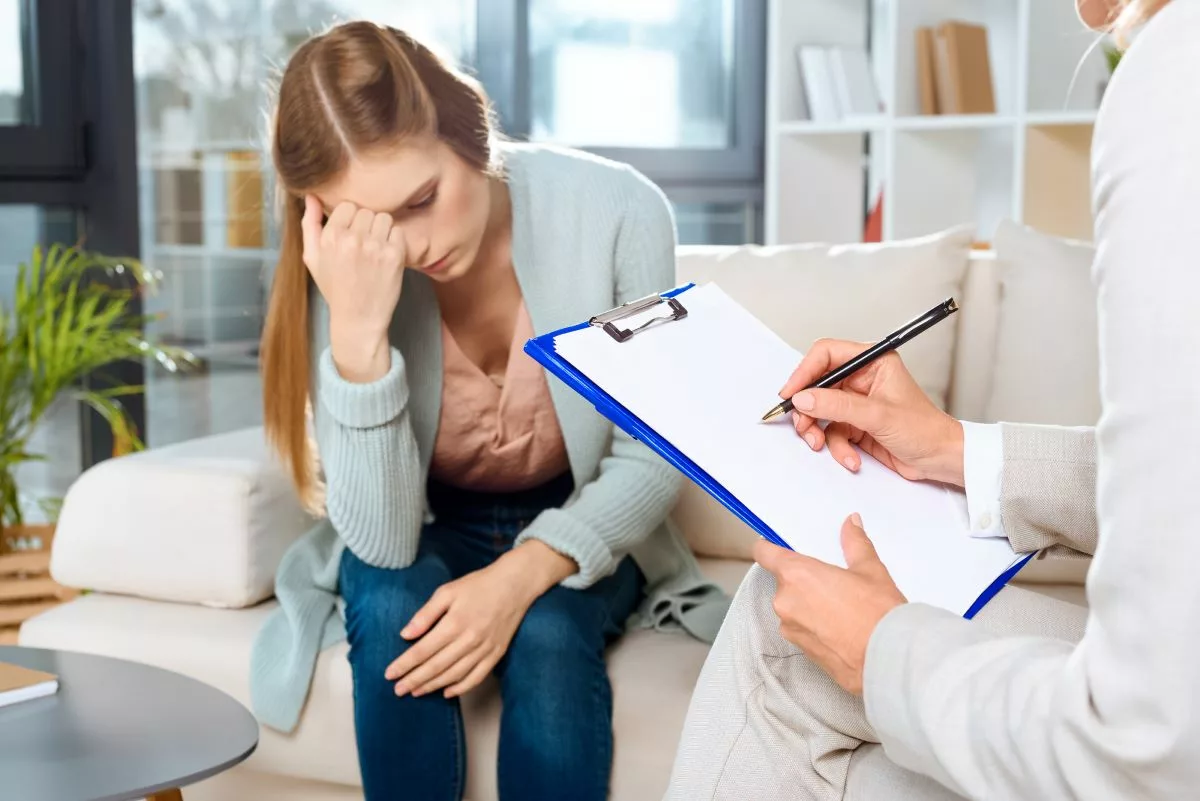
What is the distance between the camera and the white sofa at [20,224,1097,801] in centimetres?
148

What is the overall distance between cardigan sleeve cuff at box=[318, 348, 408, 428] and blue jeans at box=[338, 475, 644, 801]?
0.18 meters

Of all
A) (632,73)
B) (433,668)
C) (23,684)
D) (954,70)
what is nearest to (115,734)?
(23,684)

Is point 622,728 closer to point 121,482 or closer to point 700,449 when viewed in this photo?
point 700,449

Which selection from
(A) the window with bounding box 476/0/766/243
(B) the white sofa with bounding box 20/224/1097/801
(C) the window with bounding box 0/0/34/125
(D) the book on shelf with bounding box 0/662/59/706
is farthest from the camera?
(A) the window with bounding box 476/0/766/243

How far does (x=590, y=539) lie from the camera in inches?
55.7

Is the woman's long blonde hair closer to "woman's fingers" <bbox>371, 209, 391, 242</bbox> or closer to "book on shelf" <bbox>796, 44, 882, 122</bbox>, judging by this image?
"woman's fingers" <bbox>371, 209, 391, 242</bbox>

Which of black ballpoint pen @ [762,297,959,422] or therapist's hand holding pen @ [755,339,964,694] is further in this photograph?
black ballpoint pen @ [762,297,959,422]

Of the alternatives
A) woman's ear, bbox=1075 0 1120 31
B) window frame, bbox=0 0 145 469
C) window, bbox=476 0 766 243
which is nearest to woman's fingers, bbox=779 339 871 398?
woman's ear, bbox=1075 0 1120 31

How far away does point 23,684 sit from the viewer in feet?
4.15

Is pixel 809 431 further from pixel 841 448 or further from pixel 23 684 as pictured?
pixel 23 684

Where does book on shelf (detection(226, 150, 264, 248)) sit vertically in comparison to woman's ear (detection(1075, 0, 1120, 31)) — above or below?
below

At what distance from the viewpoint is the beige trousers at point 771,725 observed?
936 millimetres

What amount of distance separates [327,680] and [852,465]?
0.74m

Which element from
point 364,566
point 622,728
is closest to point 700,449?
point 622,728
